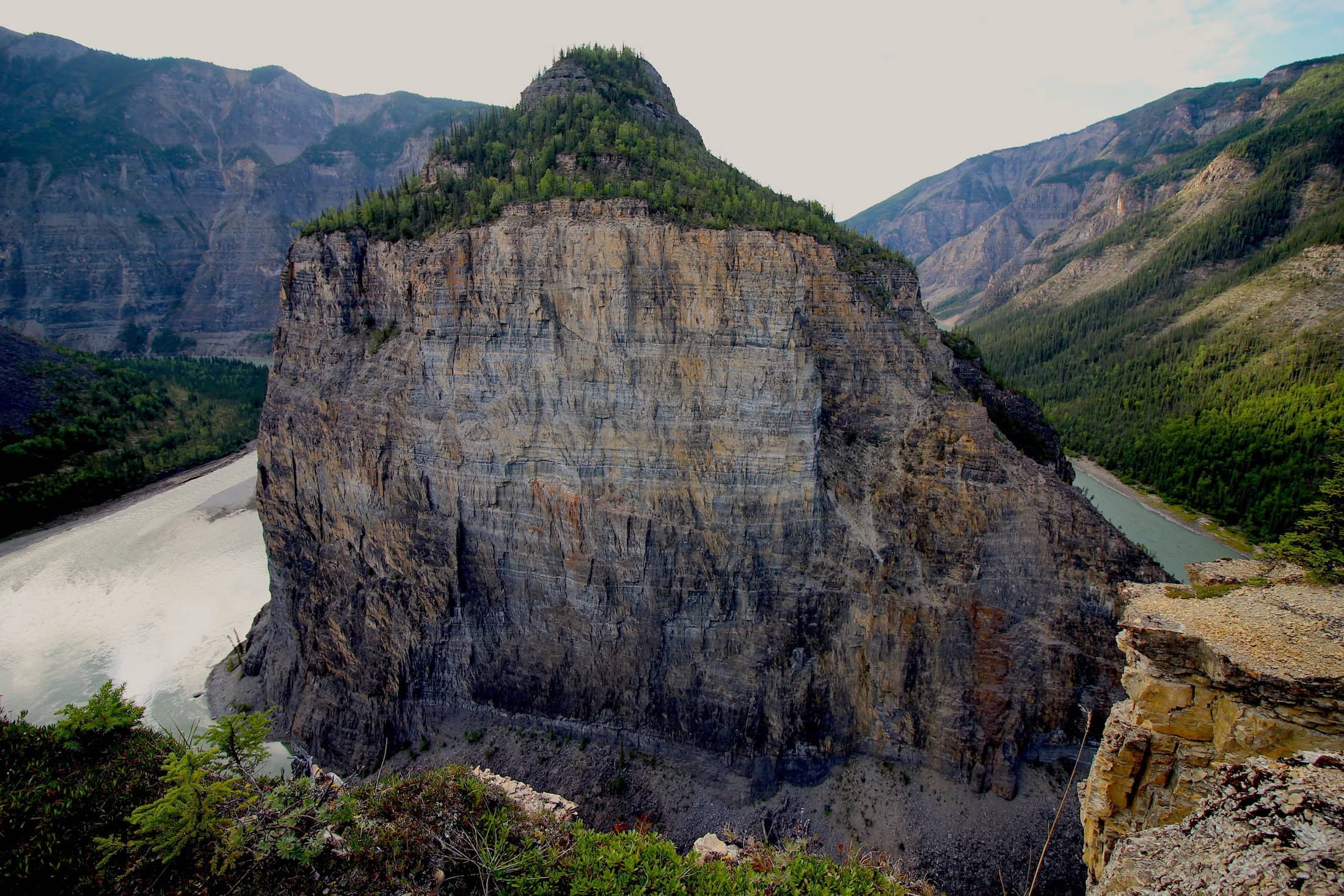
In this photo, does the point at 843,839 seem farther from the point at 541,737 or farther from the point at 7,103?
the point at 7,103

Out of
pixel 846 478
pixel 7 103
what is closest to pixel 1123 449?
pixel 846 478

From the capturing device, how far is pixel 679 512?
20031mm

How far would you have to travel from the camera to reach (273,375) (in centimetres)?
2553

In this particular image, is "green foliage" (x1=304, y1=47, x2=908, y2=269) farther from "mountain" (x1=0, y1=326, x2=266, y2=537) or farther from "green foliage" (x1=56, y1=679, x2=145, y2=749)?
"mountain" (x1=0, y1=326, x2=266, y2=537)

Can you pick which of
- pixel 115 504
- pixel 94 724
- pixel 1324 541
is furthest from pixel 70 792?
Result: pixel 115 504

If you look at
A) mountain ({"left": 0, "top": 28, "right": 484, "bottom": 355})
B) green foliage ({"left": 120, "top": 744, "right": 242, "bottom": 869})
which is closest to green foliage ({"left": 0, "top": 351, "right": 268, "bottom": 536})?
mountain ({"left": 0, "top": 28, "right": 484, "bottom": 355})

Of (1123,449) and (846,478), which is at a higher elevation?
(846,478)

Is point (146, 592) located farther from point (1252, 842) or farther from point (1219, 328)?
point (1219, 328)

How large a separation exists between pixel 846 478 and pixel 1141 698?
11.5m

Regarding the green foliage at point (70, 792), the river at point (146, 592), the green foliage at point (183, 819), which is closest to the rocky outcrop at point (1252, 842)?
the green foliage at point (183, 819)

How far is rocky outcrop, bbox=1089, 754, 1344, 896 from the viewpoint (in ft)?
20.0

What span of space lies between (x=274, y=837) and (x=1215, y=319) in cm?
8483

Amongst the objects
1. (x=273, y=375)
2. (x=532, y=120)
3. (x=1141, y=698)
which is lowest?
(x=1141, y=698)

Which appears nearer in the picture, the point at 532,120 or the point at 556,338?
the point at 556,338
